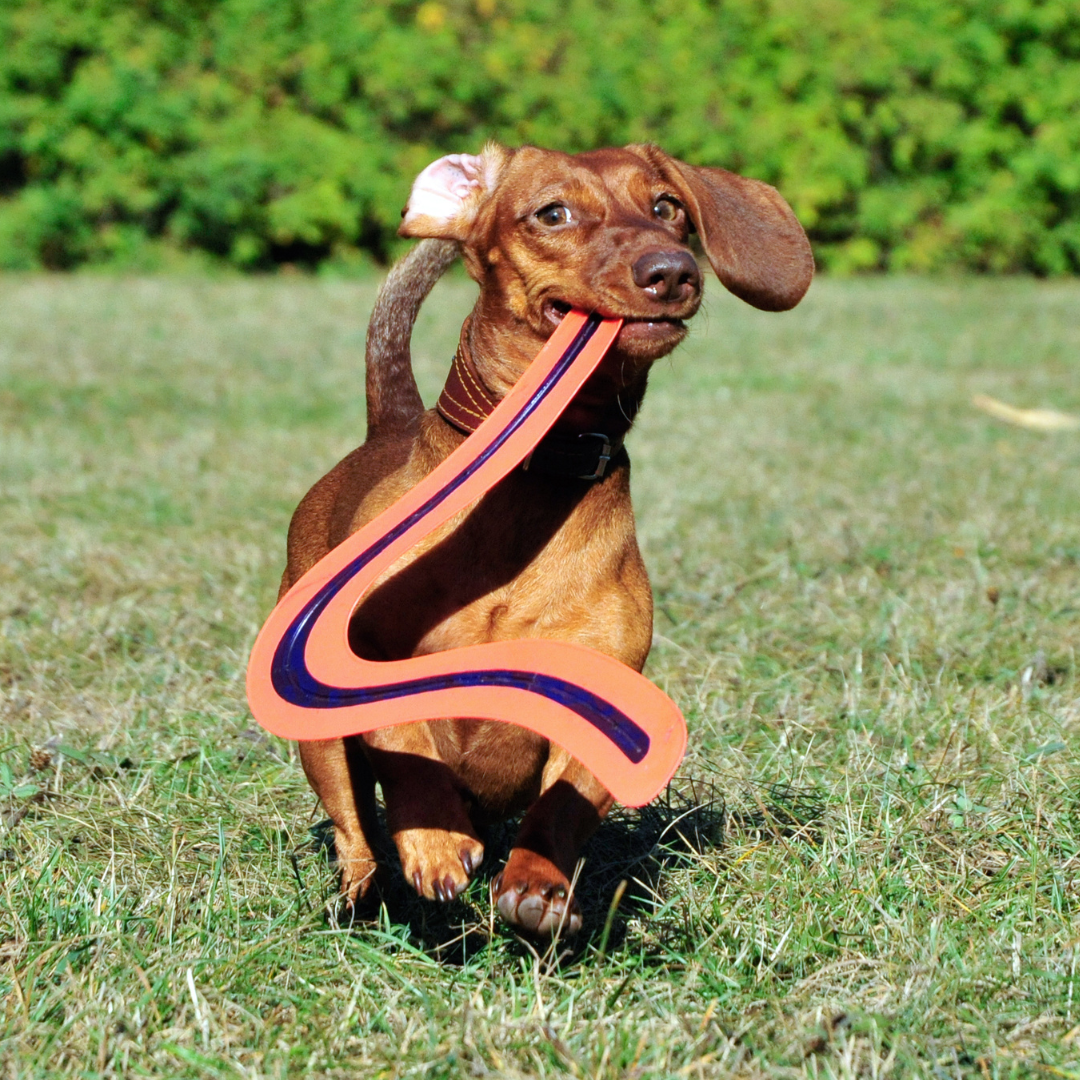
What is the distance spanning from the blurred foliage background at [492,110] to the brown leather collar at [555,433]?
1006 cm

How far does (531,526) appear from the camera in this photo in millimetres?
2844

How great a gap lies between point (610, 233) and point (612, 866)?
1.19m

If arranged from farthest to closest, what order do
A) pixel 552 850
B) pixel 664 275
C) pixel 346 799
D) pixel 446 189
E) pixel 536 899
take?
pixel 446 189 < pixel 346 799 < pixel 664 275 < pixel 552 850 < pixel 536 899

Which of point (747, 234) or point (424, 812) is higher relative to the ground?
point (747, 234)

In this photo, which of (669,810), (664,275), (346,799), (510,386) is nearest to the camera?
(664,275)

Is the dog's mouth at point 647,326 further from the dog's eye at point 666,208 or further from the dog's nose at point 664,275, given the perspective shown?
the dog's eye at point 666,208

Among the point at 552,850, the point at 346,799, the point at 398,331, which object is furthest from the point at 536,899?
the point at 398,331

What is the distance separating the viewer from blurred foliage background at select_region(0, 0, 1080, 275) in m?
12.5

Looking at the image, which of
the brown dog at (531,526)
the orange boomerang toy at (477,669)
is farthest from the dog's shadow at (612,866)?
the orange boomerang toy at (477,669)

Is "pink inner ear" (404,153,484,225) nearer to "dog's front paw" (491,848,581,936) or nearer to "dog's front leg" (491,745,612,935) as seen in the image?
"dog's front leg" (491,745,612,935)

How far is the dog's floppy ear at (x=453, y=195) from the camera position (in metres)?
3.27

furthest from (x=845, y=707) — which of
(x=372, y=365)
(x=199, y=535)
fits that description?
(x=199, y=535)

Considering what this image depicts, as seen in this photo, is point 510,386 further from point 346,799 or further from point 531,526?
point 346,799

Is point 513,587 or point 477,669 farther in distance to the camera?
point 513,587
